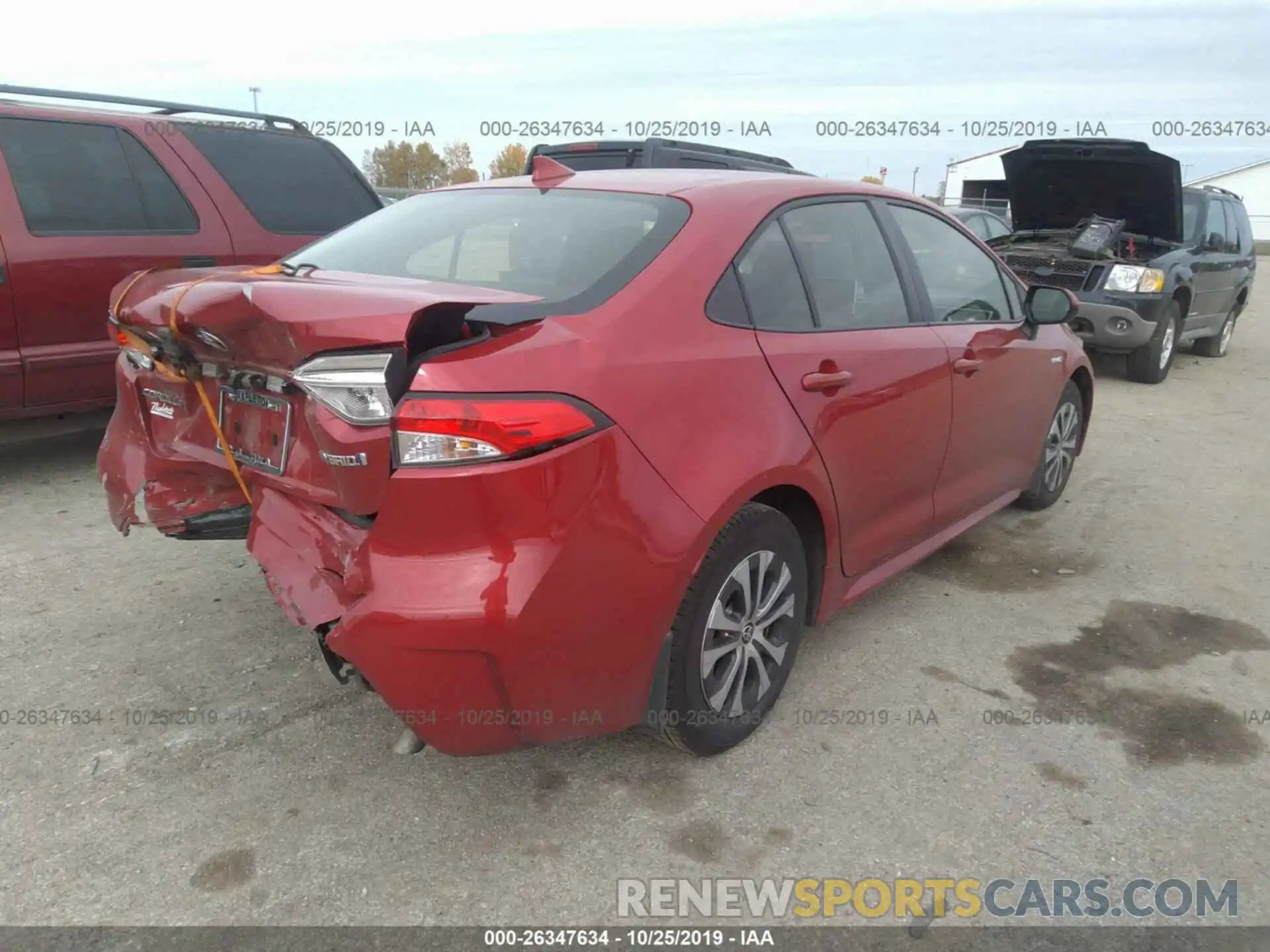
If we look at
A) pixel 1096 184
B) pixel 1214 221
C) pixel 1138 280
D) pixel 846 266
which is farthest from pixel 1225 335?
pixel 846 266

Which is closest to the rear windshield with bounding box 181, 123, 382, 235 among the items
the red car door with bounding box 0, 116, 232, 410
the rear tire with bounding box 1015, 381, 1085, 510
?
the red car door with bounding box 0, 116, 232, 410

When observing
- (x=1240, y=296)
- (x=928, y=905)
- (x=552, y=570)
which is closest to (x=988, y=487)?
(x=928, y=905)

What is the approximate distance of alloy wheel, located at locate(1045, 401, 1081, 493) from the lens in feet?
16.0

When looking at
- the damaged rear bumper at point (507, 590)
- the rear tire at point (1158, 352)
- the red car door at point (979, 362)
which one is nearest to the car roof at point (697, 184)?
the red car door at point (979, 362)

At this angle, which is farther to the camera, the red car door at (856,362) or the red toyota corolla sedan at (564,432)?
the red car door at (856,362)

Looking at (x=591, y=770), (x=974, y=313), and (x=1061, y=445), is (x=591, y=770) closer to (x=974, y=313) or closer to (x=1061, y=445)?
(x=974, y=313)

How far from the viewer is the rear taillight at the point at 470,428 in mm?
2078

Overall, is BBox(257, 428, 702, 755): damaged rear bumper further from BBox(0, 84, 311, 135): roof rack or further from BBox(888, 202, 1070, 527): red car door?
BBox(0, 84, 311, 135): roof rack

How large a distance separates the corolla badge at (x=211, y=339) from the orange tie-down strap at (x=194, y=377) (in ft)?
0.25

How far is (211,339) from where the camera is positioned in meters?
2.42

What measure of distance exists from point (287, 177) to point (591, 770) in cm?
447

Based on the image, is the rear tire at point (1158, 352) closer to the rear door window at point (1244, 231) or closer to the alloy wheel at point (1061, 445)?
the rear door window at point (1244, 231)

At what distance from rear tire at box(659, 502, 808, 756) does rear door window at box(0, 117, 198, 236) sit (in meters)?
4.03

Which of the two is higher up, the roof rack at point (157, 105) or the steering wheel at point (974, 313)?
the roof rack at point (157, 105)
